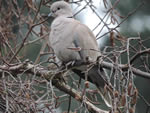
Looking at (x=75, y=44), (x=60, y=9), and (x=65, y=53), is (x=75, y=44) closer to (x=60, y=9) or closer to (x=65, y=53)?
(x=65, y=53)

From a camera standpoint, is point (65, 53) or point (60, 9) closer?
point (65, 53)

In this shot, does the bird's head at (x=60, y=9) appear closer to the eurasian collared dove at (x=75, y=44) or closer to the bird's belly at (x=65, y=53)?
the eurasian collared dove at (x=75, y=44)

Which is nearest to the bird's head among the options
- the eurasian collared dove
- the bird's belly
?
the eurasian collared dove

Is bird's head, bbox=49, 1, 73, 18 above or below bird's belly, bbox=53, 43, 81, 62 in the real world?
above

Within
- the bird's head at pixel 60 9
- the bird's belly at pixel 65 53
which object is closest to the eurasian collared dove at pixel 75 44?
the bird's belly at pixel 65 53

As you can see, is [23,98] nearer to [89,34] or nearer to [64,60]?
[64,60]

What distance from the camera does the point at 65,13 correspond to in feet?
12.5

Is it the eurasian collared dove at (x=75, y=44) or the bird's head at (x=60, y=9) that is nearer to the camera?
the eurasian collared dove at (x=75, y=44)

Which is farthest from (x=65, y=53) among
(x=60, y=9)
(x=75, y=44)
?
(x=60, y=9)

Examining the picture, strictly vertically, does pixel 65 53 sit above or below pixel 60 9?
below

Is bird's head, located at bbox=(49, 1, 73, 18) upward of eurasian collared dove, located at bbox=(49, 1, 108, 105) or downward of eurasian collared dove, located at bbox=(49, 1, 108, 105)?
upward

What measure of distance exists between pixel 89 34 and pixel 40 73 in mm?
709

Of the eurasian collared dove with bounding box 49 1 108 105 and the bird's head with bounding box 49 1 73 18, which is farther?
the bird's head with bounding box 49 1 73 18

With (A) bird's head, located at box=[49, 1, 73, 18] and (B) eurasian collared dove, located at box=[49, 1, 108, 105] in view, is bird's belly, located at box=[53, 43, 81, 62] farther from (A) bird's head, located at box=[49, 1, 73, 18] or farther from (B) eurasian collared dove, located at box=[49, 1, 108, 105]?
(A) bird's head, located at box=[49, 1, 73, 18]
